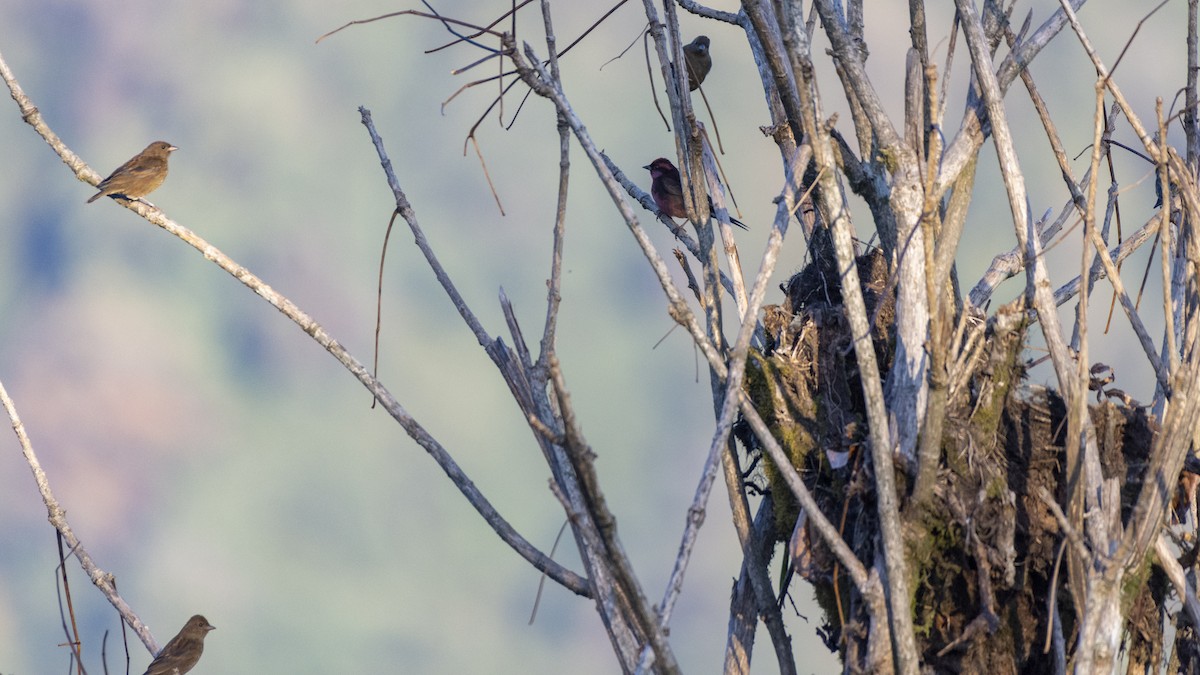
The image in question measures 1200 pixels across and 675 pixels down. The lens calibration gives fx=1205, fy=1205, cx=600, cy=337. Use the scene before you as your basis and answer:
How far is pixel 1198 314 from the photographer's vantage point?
530 centimetres

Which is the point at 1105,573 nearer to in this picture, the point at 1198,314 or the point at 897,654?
the point at 897,654

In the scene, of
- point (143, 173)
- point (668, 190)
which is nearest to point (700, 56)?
point (668, 190)

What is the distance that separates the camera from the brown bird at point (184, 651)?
9.68 meters

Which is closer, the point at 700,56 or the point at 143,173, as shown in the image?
the point at 143,173

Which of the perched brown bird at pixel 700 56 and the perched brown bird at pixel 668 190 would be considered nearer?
the perched brown bird at pixel 668 190

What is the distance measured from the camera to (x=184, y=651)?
1008 centimetres

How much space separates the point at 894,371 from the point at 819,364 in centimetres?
71

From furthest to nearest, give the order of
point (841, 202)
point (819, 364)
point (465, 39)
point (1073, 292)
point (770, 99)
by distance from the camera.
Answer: point (770, 99) → point (1073, 292) → point (819, 364) → point (841, 202) → point (465, 39)

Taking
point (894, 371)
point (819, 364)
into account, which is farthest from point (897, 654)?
point (819, 364)

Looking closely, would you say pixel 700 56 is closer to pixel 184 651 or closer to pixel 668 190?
pixel 668 190

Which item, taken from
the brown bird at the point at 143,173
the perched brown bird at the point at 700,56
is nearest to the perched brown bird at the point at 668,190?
the perched brown bird at the point at 700,56

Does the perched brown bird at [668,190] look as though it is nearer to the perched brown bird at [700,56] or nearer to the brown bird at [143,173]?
the perched brown bird at [700,56]

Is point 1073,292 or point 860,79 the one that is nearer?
point 860,79

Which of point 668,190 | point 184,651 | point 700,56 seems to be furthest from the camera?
point 700,56
